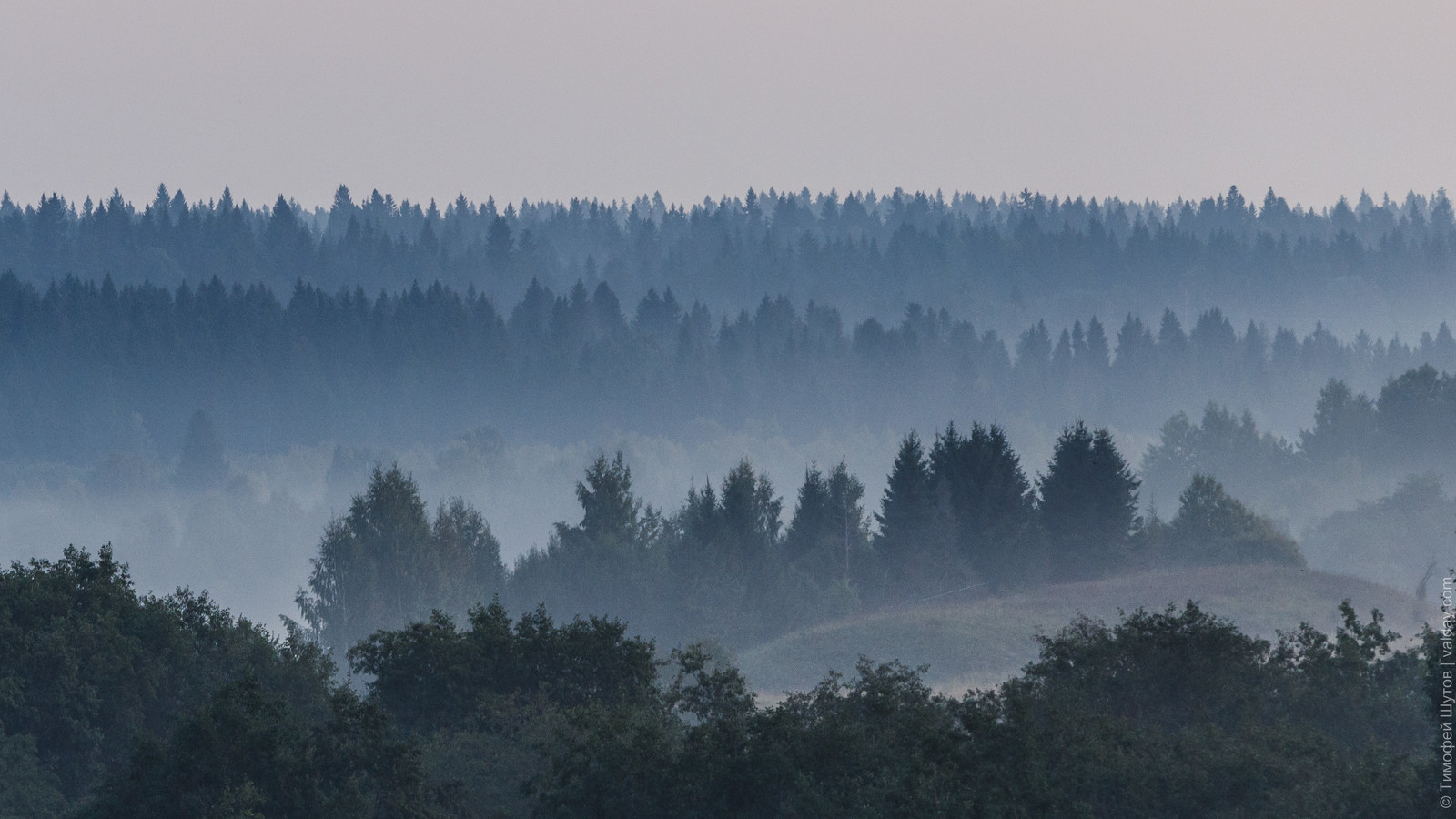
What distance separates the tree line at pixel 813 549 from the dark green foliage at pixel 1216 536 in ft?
0.32

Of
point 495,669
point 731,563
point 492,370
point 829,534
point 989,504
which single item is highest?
point 492,370

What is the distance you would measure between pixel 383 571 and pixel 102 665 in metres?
54.3

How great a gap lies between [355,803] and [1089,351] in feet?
605

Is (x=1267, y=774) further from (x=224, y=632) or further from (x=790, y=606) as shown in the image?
(x=790, y=606)

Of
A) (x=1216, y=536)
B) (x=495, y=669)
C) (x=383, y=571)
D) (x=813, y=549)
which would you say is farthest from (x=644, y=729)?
(x=1216, y=536)

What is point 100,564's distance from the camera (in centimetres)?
3409

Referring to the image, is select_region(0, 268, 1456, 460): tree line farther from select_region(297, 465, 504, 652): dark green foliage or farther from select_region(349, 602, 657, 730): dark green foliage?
select_region(349, 602, 657, 730): dark green foliage

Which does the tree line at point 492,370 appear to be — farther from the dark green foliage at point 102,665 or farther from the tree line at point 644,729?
the tree line at point 644,729

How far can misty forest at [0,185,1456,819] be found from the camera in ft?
72.6

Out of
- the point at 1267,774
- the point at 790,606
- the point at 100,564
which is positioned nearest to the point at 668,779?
the point at 1267,774

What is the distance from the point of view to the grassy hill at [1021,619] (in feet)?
208

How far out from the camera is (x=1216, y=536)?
81312 millimetres

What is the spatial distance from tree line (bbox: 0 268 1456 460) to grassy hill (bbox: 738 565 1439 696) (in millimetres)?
107509

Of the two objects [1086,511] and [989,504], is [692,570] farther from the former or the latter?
[1086,511]
